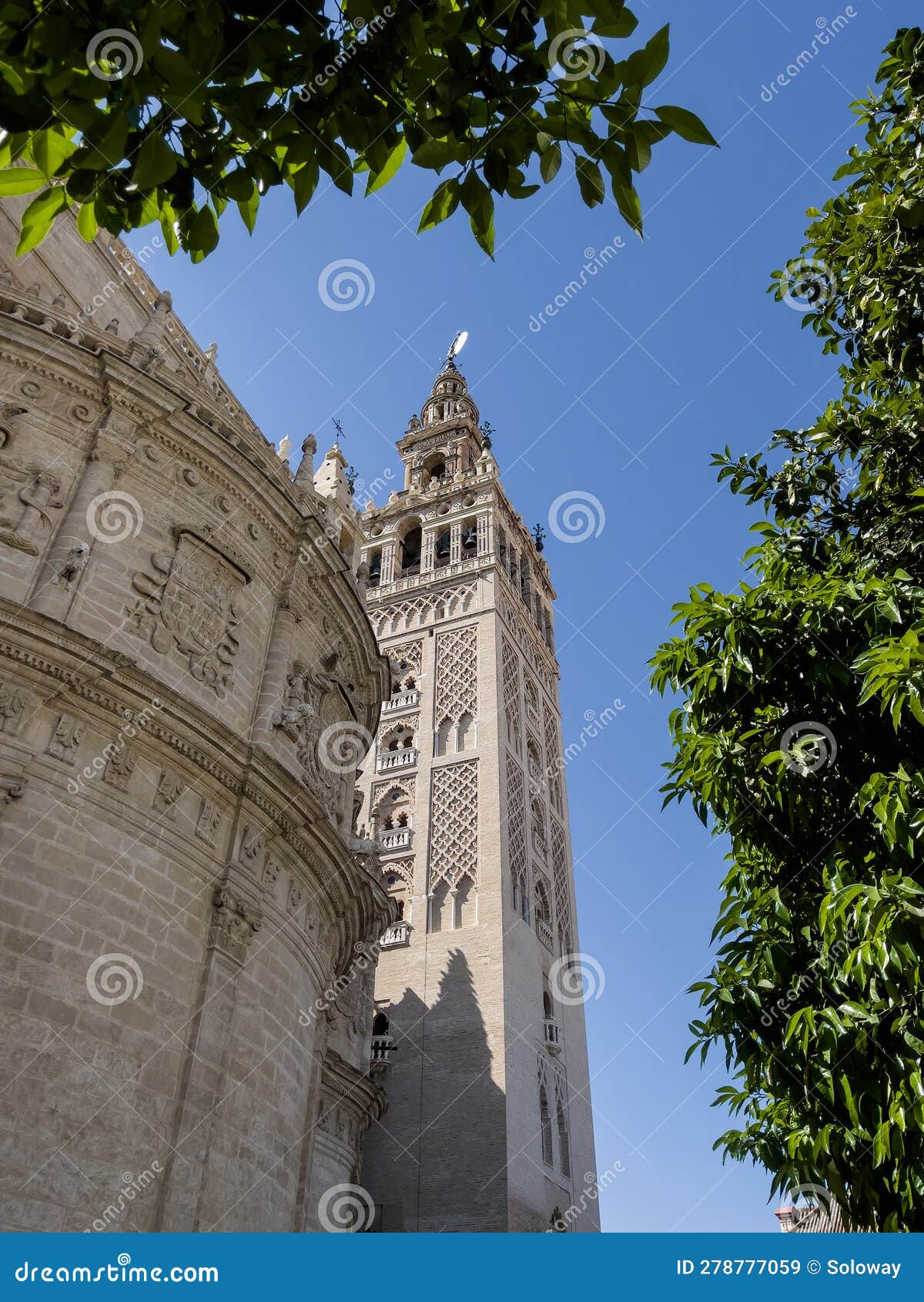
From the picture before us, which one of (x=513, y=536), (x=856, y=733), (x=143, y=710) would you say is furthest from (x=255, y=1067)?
(x=513, y=536)

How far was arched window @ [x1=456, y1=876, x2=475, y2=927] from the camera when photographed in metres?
28.6

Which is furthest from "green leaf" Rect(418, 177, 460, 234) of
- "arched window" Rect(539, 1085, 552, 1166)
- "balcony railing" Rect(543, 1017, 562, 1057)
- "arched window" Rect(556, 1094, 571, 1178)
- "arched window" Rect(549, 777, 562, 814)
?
"arched window" Rect(549, 777, 562, 814)

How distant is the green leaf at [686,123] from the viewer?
3473 millimetres

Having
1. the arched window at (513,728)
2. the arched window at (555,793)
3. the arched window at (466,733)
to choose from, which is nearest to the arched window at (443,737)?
the arched window at (466,733)

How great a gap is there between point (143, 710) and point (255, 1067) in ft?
15.9

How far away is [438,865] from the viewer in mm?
30203

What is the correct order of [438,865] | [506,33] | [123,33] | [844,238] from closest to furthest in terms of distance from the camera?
[123,33]
[506,33]
[844,238]
[438,865]

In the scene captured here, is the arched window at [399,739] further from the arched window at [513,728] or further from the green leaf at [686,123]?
the green leaf at [686,123]

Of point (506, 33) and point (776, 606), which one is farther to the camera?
point (776, 606)

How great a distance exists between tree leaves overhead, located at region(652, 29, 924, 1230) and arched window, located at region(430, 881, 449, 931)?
22.3 metres

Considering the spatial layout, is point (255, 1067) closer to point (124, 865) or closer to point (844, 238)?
point (124, 865)

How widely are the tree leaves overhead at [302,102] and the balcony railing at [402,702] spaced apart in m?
30.7

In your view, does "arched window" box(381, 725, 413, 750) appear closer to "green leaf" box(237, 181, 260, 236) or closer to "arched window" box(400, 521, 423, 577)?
"arched window" box(400, 521, 423, 577)

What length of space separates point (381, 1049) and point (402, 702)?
12336mm
